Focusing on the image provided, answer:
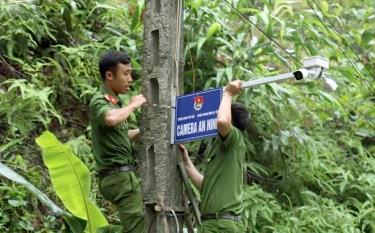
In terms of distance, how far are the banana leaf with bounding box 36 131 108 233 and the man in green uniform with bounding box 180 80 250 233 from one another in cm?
77

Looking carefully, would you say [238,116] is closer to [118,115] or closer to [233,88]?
[233,88]

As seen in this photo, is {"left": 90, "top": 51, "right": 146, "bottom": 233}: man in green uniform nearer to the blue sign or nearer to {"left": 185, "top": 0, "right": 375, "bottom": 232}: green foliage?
the blue sign

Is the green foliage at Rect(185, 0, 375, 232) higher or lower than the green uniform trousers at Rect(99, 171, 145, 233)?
higher

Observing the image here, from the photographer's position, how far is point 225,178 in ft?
13.6

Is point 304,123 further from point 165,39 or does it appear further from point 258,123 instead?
point 165,39

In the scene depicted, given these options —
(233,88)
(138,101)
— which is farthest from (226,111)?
(138,101)

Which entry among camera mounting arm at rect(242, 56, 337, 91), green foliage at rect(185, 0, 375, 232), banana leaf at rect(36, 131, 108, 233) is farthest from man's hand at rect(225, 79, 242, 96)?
green foliage at rect(185, 0, 375, 232)

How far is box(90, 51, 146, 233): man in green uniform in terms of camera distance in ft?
14.0

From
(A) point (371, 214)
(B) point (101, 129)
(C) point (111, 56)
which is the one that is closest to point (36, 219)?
(B) point (101, 129)

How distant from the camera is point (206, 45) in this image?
681 centimetres

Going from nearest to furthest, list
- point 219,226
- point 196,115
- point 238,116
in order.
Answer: point 219,226 < point 196,115 < point 238,116

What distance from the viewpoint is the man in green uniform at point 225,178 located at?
4051 mm

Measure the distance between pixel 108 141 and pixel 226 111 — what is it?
91 centimetres

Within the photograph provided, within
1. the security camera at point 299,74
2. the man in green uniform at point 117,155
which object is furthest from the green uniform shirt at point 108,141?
the security camera at point 299,74
